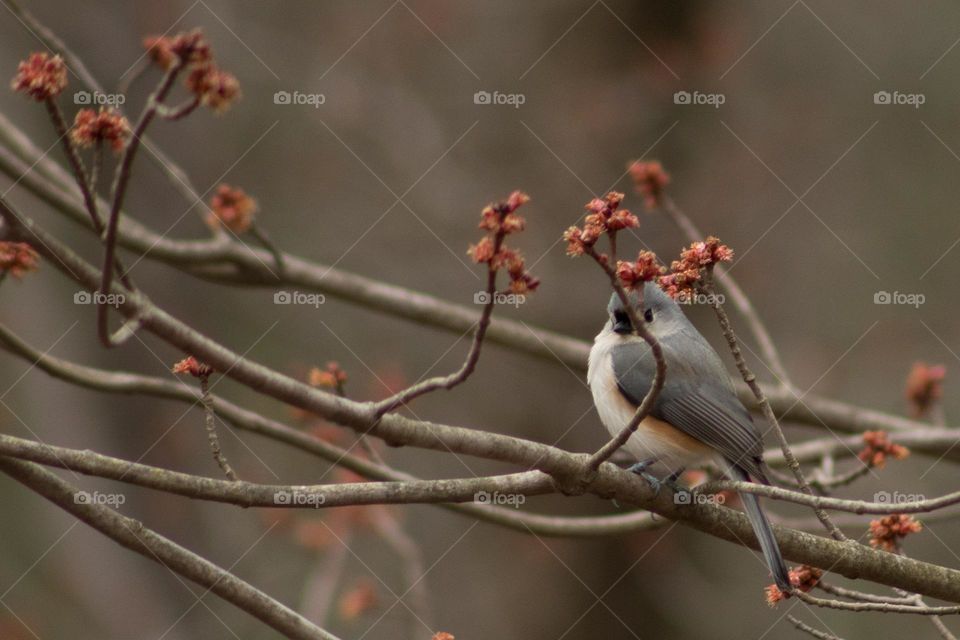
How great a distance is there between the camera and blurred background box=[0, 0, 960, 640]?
7.05 meters

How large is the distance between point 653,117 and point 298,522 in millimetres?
3546

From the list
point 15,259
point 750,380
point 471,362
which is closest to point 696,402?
point 750,380

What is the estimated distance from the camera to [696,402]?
4469 mm

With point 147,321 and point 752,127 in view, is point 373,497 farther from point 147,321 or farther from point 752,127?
point 752,127

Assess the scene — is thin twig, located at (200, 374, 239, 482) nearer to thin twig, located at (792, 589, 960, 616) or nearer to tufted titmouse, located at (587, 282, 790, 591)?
thin twig, located at (792, 589, 960, 616)

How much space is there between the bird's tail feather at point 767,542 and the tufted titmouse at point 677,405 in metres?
0.58

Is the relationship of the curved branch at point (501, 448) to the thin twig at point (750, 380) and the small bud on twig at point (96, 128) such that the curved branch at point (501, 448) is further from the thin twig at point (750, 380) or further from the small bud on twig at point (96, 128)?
the small bud on twig at point (96, 128)

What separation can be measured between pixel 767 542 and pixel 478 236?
14.9 ft

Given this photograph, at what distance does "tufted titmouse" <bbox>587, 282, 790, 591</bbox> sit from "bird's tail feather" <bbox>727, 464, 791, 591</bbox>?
58cm

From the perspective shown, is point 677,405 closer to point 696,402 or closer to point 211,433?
point 696,402

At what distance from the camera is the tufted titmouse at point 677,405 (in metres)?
4.32

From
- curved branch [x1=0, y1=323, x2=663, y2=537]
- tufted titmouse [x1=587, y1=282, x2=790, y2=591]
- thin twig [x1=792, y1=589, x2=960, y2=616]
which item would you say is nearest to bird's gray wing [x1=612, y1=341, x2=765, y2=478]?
tufted titmouse [x1=587, y1=282, x2=790, y2=591]

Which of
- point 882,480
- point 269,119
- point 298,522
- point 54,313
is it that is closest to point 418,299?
point 298,522

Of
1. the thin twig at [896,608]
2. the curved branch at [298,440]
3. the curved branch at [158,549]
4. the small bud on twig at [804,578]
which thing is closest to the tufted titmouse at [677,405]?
the curved branch at [298,440]
